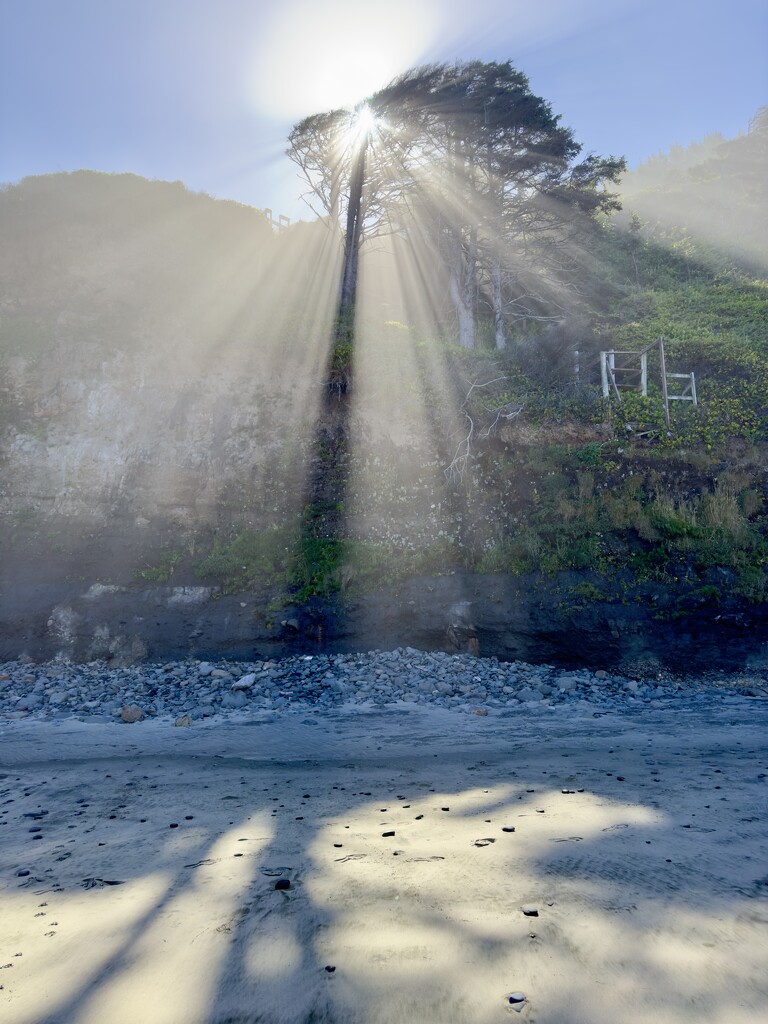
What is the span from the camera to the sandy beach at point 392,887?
230 cm

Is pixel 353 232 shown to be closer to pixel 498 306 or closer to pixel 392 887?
pixel 498 306

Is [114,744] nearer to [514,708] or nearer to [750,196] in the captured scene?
[514,708]

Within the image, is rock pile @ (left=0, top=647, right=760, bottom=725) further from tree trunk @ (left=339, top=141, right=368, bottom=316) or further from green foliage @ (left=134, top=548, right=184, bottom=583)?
tree trunk @ (left=339, top=141, right=368, bottom=316)

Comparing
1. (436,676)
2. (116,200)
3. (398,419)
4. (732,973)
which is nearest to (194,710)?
(436,676)

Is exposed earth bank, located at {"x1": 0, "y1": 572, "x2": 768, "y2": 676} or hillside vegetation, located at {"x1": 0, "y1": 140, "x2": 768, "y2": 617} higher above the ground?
hillside vegetation, located at {"x1": 0, "y1": 140, "x2": 768, "y2": 617}

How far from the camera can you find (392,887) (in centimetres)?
329

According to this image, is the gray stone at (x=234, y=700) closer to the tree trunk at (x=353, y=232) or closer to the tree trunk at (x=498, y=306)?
the tree trunk at (x=353, y=232)

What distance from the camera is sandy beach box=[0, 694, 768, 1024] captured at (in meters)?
2.30

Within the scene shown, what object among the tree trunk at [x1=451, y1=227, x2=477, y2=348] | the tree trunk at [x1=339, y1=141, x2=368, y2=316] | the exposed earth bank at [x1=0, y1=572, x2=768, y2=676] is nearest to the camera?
the exposed earth bank at [x1=0, y1=572, x2=768, y2=676]

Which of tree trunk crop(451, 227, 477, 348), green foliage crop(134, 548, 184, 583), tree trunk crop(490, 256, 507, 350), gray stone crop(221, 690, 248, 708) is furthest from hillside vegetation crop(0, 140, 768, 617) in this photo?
gray stone crop(221, 690, 248, 708)

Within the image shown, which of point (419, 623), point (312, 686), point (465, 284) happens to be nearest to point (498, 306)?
point (465, 284)

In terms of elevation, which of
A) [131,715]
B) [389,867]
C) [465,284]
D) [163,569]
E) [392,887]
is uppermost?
[465,284]

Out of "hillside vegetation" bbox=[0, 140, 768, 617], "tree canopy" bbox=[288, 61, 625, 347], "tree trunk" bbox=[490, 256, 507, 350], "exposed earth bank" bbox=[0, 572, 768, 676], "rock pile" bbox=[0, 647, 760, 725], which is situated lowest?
"rock pile" bbox=[0, 647, 760, 725]

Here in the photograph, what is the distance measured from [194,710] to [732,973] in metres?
8.32
